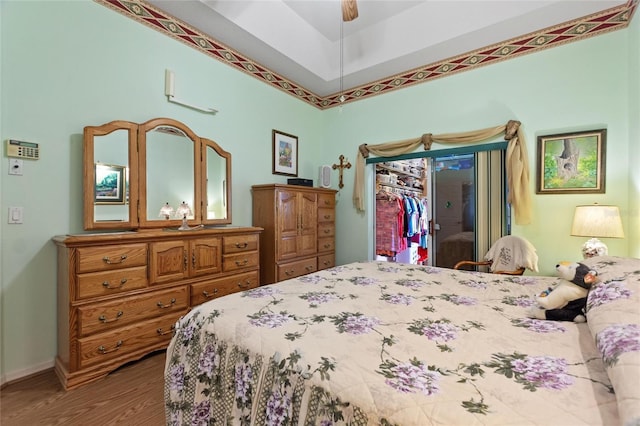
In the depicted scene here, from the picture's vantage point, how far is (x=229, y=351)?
3.48ft

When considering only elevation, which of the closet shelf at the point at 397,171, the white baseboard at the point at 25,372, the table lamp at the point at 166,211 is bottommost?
the white baseboard at the point at 25,372

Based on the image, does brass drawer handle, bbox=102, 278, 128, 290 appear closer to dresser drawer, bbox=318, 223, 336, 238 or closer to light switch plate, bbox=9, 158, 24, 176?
light switch plate, bbox=9, 158, 24, 176

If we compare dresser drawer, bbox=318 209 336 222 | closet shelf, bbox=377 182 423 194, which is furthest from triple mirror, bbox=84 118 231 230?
closet shelf, bbox=377 182 423 194

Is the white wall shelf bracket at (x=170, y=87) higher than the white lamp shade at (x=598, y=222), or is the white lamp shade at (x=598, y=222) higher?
the white wall shelf bracket at (x=170, y=87)

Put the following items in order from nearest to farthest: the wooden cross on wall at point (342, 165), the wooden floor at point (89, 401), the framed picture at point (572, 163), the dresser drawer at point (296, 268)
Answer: the wooden floor at point (89, 401) < the framed picture at point (572, 163) < the dresser drawer at point (296, 268) < the wooden cross on wall at point (342, 165)

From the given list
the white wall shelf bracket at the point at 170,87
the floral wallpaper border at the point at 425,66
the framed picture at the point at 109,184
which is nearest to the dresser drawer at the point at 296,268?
the framed picture at the point at 109,184

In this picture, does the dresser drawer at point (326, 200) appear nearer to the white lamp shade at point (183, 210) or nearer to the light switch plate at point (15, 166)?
the white lamp shade at point (183, 210)

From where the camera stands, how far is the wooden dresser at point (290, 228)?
10.6 feet

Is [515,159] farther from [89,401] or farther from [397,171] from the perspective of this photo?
[89,401]

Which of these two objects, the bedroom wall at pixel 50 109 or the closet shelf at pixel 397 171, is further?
the closet shelf at pixel 397 171

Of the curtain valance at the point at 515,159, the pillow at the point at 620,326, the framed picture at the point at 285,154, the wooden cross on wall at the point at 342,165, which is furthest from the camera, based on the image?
the wooden cross on wall at the point at 342,165

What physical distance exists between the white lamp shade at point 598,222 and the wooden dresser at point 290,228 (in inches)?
103

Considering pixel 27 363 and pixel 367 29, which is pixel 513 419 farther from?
pixel 367 29

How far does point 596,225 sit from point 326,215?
8.98 ft
